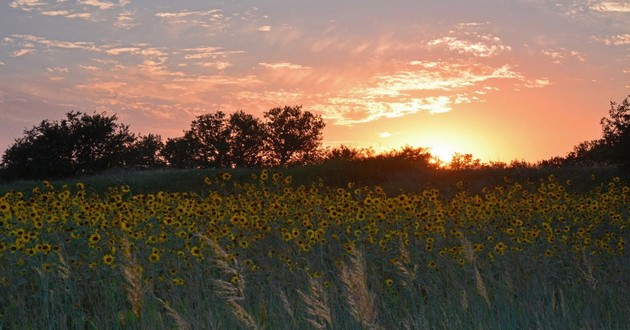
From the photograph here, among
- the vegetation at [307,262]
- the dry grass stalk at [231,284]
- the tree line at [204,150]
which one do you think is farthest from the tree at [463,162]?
the dry grass stalk at [231,284]

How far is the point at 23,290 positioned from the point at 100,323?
1578 millimetres

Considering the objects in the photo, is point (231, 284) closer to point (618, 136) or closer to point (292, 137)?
point (618, 136)

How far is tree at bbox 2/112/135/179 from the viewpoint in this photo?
1614 inches

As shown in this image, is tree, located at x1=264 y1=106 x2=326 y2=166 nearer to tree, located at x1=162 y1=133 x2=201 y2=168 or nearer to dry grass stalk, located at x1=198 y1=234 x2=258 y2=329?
tree, located at x1=162 y1=133 x2=201 y2=168

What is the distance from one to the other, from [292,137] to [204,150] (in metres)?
6.31

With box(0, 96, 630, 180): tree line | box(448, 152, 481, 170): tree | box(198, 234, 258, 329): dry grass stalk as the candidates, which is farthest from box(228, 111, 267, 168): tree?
box(198, 234, 258, 329): dry grass stalk

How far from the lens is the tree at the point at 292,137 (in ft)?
159

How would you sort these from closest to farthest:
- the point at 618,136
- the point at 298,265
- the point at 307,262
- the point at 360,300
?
the point at 360,300
the point at 307,262
the point at 298,265
the point at 618,136

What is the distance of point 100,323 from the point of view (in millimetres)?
6793

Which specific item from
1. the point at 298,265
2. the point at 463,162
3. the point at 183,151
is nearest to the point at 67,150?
the point at 183,151

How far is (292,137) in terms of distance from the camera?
48.5m

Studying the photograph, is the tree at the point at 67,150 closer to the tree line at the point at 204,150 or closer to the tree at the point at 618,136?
the tree line at the point at 204,150

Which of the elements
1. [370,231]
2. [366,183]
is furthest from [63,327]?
[366,183]

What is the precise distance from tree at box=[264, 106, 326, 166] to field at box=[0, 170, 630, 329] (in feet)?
121
